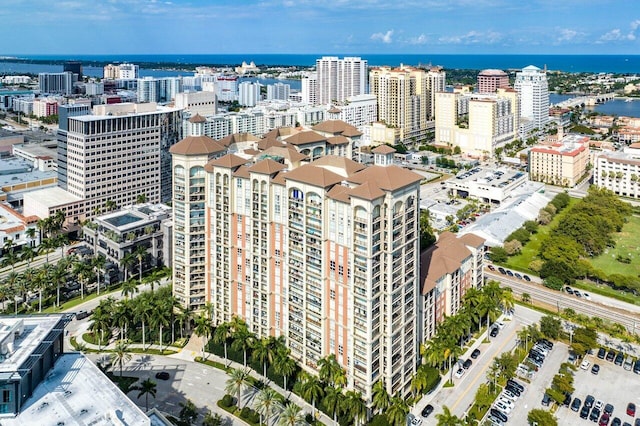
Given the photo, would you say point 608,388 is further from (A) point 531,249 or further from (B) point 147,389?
(B) point 147,389

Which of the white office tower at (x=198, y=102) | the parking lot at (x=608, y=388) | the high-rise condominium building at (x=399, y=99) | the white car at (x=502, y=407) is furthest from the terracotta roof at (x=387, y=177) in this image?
the high-rise condominium building at (x=399, y=99)

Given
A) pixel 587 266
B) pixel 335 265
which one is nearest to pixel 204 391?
pixel 335 265

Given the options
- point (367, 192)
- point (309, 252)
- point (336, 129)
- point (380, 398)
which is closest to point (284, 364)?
point (380, 398)

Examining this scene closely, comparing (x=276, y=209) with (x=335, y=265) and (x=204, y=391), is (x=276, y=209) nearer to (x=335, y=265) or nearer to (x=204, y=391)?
(x=335, y=265)

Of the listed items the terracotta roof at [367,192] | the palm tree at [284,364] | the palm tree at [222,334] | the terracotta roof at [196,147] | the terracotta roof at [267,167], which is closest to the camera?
the terracotta roof at [367,192]

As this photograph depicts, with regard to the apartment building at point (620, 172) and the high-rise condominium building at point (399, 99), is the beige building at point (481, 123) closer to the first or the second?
the high-rise condominium building at point (399, 99)

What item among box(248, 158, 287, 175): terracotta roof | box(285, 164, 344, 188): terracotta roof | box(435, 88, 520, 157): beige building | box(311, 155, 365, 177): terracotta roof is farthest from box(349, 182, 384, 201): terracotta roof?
box(435, 88, 520, 157): beige building

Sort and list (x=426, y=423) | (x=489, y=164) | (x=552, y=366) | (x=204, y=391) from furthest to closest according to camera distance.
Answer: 1. (x=489, y=164)
2. (x=552, y=366)
3. (x=204, y=391)
4. (x=426, y=423)
